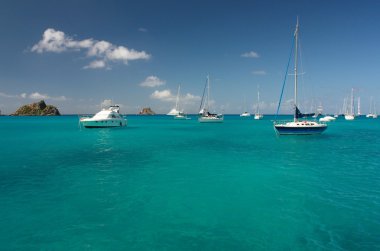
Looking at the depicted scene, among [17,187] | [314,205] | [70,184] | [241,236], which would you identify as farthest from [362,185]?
[17,187]

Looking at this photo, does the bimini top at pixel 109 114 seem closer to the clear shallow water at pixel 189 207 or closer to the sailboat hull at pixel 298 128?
the sailboat hull at pixel 298 128

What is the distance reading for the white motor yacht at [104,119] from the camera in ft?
207

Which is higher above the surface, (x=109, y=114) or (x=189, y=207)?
(x=109, y=114)

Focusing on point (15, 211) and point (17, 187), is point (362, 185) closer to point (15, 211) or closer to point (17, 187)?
point (15, 211)

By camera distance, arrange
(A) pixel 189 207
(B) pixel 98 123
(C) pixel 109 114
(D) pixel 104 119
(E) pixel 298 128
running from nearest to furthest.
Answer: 1. (A) pixel 189 207
2. (E) pixel 298 128
3. (B) pixel 98 123
4. (D) pixel 104 119
5. (C) pixel 109 114

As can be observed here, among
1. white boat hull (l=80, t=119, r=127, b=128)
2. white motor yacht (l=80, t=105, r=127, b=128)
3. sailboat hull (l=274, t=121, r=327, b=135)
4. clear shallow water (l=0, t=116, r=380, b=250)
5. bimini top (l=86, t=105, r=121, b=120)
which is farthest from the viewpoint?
bimini top (l=86, t=105, r=121, b=120)

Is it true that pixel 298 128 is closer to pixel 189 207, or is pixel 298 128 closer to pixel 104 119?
pixel 189 207

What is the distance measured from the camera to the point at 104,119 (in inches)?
2527

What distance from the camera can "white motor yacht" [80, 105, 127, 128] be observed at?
63.2 m

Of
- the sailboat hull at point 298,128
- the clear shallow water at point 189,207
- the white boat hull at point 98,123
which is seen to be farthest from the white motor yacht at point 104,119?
the clear shallow water at point 189,207

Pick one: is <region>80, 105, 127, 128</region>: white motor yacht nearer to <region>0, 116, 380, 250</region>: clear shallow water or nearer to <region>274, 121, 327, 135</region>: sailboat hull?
<region>274, 121, 327, 135</region>: sailboat hull

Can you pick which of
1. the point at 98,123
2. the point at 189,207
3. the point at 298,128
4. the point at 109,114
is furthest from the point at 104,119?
the point at 189,207

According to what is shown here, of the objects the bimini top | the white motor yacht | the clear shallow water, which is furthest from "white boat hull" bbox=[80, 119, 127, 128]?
the clear shallow water

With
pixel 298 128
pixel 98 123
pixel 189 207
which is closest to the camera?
pixel 189 207
